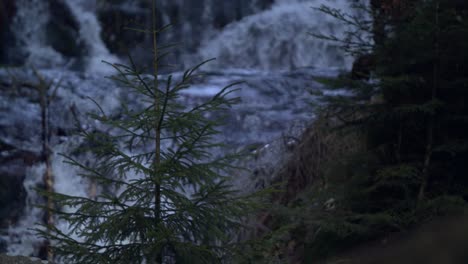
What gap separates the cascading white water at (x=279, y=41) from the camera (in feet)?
48.5

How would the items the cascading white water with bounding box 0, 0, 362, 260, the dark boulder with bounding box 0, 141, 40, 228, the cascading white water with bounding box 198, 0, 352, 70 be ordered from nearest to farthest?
the dark boulder with bounding box 0, 141, 40, 228 → the cascading white water with bounding box 0, 0, 362, 260 → the cascading white water with bounding box 198, 0, 352, 70

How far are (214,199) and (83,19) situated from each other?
1297 cm

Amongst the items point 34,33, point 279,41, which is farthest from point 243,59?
point 34,33

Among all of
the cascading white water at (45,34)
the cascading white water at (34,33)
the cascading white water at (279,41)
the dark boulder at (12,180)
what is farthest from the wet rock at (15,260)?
the cascading white water at (34,33)

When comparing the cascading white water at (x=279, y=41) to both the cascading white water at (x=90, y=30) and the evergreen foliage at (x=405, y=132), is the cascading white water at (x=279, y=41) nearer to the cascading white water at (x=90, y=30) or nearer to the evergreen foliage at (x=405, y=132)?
the cascading white water at (x=90, y=30)

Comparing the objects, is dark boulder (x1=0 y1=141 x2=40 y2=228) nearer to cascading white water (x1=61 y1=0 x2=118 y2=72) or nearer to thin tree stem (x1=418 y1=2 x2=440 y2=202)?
cascading white water (x1=61 y1=0 x2=118 y2=72)

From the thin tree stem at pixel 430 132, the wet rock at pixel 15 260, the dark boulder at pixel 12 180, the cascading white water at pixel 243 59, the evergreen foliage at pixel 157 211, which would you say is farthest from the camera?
the cascading white water at pixel 243 59

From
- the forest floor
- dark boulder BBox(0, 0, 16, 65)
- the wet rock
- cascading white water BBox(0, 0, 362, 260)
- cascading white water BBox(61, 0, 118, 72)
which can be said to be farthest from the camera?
cascading white water BBox(61, 0, 118, 72)

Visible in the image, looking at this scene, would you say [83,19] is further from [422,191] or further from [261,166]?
[422,191]

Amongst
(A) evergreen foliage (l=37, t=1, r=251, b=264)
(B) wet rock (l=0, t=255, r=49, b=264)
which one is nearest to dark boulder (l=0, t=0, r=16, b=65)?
(B) wet rock (l=0, t=255, r=49, b=264)

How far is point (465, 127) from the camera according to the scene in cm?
533

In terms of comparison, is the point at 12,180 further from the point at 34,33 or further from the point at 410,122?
the point at 410,122

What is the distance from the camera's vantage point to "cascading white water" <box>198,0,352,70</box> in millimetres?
14797

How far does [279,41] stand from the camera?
15.2m
